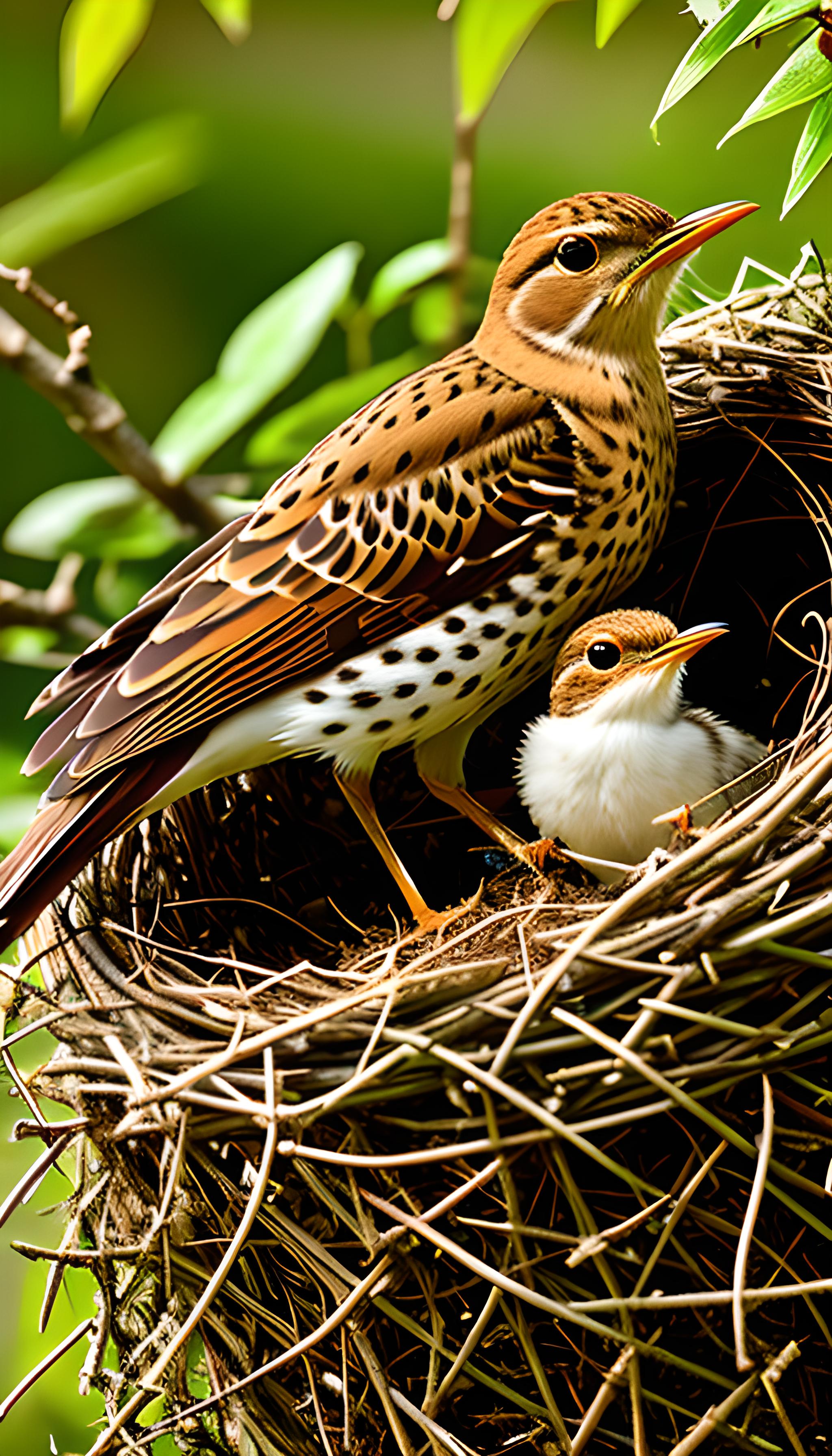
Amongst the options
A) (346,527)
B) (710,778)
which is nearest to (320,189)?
(346,527)

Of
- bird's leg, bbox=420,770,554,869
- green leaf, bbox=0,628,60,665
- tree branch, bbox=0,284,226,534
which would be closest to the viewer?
bird's leg, bbox=420,770,554,869

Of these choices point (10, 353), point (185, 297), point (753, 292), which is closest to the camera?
→ point (753, 292)

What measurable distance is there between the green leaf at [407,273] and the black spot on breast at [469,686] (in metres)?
0.73

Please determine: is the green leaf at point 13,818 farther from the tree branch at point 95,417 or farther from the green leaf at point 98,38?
the green leaf at point 98,38

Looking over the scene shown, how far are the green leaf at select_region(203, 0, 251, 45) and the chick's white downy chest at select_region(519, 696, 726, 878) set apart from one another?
0.86 m

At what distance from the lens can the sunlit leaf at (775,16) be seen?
2.38 feet

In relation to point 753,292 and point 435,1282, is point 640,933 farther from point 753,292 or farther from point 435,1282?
point 753,292

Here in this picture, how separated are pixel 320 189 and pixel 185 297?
0.74 ft

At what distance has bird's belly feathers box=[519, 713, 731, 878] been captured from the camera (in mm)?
815

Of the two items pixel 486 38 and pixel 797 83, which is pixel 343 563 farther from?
pixel 486 38

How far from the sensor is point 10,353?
1.33 m

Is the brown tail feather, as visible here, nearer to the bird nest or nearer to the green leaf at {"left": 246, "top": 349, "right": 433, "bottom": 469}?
the bird nest

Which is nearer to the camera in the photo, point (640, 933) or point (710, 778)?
point (640, 933)

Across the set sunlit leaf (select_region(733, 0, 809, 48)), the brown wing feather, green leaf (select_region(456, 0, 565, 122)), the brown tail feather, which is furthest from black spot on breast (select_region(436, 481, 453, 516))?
green leaf (select_region(456, 0, 565, 122))
